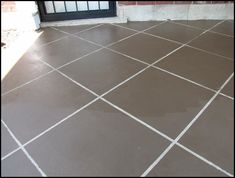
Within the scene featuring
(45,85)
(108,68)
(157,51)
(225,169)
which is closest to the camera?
(225,169)

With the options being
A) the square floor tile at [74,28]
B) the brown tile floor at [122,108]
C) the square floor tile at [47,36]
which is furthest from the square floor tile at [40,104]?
the square floor tile at [74,28]

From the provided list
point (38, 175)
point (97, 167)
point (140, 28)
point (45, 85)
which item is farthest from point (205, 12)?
point (38, 175)

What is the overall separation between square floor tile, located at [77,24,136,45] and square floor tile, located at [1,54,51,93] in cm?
51

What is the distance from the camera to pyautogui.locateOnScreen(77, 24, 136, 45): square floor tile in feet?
6.29

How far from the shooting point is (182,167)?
89cm

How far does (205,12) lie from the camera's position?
219 centimetres

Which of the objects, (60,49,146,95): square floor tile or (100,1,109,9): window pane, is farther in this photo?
(100,1,109,9): window pane

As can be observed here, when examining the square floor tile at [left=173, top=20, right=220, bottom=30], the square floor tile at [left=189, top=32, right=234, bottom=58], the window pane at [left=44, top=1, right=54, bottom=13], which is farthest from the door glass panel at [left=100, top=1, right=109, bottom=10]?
the square floor tile at [left=189, top=32, right=234, bottom=58]

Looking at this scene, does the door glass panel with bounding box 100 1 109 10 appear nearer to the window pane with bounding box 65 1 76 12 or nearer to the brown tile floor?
the window pane with bounding box 65 1 76 12

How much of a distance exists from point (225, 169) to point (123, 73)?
783mm

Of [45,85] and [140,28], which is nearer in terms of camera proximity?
[45,85]

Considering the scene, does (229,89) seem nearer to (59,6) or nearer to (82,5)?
(82,5)

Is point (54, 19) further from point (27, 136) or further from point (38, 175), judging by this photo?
point (38, 175)

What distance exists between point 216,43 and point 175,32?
36 cm
